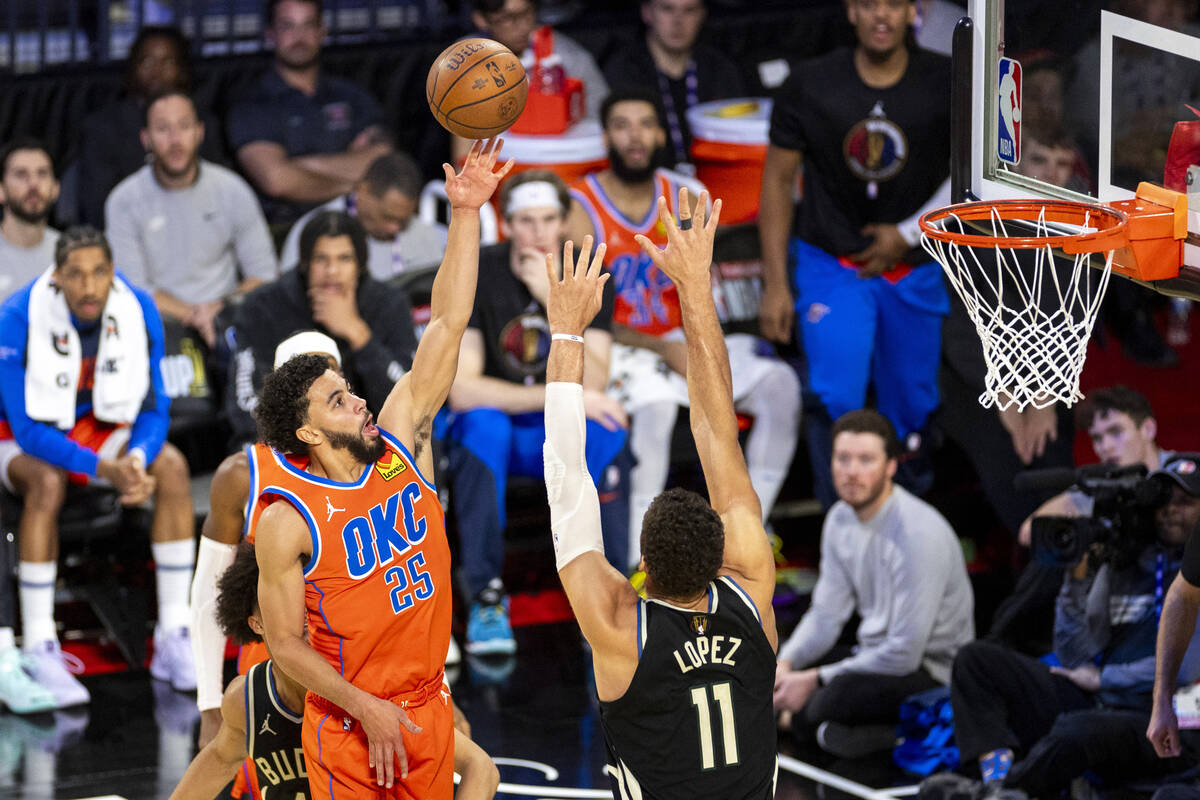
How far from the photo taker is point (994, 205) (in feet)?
16.9

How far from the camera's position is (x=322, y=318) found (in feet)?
24.0

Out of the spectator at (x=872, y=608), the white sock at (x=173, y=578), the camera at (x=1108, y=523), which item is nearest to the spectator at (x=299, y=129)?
the white sock at (x=173, y=578)

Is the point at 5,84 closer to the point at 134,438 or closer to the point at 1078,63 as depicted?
the point at 134,438

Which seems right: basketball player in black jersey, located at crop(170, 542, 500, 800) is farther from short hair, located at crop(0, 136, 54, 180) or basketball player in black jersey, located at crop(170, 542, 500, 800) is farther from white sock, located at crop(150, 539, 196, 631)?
short hair, located at crop(0, 136, 54, 180)

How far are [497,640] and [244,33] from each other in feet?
14.9

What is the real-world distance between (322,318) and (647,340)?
159 centimetres

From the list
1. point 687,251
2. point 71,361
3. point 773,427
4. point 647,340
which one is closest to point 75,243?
point 71,361

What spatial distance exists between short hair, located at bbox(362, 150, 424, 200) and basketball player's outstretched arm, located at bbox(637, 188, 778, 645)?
13.8ft

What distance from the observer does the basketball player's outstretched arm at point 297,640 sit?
162 inches

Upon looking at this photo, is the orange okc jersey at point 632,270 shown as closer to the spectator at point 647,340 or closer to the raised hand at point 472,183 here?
the spectator at point 647,340

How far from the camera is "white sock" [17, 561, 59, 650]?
699cm

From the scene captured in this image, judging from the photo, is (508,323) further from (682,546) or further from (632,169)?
(682,546)

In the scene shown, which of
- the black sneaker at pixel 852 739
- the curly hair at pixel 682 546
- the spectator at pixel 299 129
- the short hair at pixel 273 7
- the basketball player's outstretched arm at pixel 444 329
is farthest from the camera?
the short hair at pixel 273 7

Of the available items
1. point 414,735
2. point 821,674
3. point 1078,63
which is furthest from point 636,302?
point 414,735
